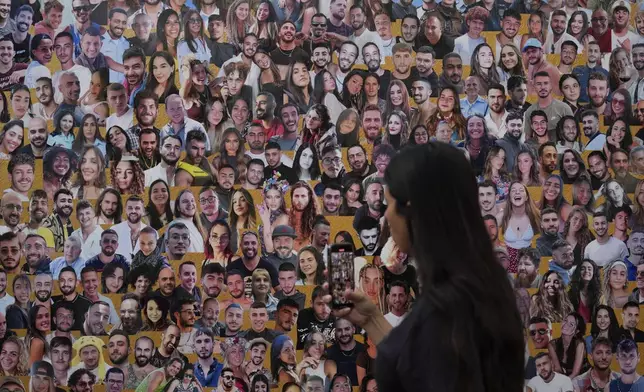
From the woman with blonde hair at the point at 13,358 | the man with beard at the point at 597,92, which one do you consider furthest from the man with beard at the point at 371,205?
the woman with blonde hair at the point at 13,358

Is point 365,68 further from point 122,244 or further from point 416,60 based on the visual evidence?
point 122,244

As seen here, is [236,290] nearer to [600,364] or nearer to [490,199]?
[490,199]

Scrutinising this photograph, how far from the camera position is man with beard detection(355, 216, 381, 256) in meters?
4.93

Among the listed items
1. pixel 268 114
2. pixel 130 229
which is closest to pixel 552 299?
pixel 268 114

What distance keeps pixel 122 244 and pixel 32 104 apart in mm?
902

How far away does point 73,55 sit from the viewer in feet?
16.1

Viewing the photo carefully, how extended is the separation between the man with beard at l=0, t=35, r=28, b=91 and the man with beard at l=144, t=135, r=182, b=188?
0.85 m

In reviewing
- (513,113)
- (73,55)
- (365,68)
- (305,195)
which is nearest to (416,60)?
(365,68)

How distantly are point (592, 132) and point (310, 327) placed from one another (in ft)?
6.40

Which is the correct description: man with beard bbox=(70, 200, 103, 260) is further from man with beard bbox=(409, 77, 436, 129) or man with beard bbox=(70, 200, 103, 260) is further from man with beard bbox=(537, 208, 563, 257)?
man with beard bbox=(537, 208, 563, 257)

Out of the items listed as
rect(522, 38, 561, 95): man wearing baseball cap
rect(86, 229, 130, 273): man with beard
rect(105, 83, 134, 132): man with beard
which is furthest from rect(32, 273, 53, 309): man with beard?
rect(522, 38, 561, 95): man wearing baseball cap

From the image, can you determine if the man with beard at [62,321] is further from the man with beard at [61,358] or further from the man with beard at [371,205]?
the man with beard at [371,205]

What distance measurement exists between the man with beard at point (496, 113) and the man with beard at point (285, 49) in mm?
1076

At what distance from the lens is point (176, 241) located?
4.85m
